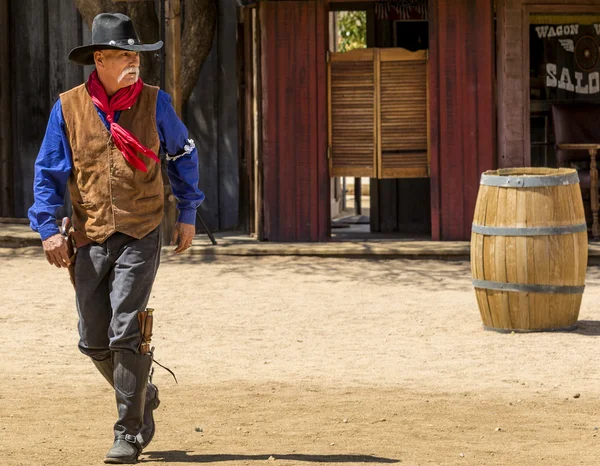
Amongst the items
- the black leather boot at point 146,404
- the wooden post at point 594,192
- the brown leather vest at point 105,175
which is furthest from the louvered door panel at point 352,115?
the brown leather vest at point 105,175

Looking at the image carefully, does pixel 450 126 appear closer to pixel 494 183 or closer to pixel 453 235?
pixel 453 235

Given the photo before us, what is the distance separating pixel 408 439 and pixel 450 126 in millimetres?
7643

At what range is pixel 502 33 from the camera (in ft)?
43.4

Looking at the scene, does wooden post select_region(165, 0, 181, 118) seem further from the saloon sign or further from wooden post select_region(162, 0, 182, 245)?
the saloon sign

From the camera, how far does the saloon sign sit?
49.9 ft

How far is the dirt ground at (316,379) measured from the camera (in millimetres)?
Result: 5719

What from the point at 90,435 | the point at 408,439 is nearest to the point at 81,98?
the point at 90,435

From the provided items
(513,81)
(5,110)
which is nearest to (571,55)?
(513,81)

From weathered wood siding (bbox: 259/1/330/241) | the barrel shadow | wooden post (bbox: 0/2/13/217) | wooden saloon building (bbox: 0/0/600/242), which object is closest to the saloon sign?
wooden saloon building (bbox: 0/0/600/242)

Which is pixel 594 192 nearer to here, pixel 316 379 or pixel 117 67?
pixel 316 379

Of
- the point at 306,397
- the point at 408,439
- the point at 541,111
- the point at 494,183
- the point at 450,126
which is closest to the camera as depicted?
the point at 408,439

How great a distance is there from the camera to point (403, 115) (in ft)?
43.7

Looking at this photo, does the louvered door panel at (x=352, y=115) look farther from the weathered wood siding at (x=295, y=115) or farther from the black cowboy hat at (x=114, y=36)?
the black cowboy hat at (x=114, y=36)

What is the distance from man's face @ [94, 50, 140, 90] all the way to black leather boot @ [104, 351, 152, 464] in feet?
3.58
